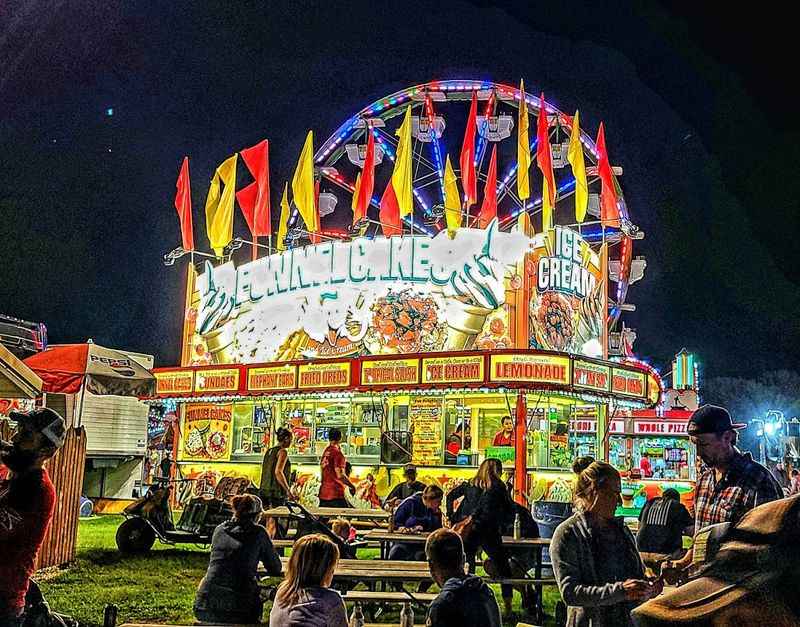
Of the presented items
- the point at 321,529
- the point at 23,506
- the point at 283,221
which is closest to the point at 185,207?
the point at 283,221

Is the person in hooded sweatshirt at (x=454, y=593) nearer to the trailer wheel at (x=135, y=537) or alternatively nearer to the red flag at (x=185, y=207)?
the trailer wheel at (x=135, y=537)

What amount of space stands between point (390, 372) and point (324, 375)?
67.7 inches

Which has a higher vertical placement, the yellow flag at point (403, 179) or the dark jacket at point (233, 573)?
the yellow flag at point (403, 179)

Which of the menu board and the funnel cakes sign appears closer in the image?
the menu board

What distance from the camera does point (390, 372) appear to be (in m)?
19.3

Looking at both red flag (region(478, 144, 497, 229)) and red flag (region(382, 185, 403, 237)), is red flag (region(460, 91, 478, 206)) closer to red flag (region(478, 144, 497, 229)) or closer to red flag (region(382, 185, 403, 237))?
red flag (region(478, 144, 497, 229))

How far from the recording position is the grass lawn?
352 inches

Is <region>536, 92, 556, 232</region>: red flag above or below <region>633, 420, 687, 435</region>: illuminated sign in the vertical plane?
above

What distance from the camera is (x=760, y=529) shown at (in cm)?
158

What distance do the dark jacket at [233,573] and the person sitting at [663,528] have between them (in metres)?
2.66

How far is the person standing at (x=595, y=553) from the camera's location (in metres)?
4.08

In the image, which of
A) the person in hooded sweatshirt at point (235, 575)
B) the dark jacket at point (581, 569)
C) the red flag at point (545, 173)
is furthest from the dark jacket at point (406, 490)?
the red flag at point (545, 173)

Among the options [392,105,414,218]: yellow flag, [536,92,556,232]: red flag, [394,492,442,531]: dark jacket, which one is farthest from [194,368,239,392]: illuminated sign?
[394,492,442,531]: dark jacket

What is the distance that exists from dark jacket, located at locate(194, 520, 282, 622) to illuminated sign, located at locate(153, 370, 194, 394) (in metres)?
16.9
